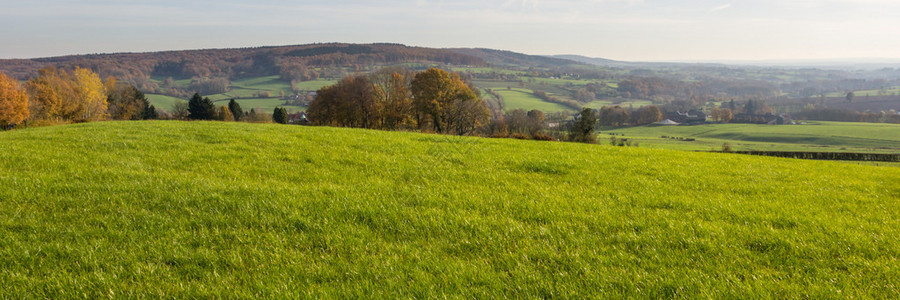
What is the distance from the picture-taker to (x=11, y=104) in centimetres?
6038

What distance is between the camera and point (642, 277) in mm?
5520

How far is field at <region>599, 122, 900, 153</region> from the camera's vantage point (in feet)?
330

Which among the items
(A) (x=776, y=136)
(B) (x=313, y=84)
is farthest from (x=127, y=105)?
(A) (x=776, y=136)

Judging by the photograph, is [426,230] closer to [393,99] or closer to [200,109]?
[393,99]

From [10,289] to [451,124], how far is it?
6118cm

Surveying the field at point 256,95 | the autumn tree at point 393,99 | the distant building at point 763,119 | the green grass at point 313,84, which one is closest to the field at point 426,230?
the autumn tree at point 393,99

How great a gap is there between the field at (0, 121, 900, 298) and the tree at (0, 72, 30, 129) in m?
69.0

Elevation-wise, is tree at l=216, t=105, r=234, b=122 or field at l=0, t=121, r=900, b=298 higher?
field at l=0, t=121, r=900, b=298

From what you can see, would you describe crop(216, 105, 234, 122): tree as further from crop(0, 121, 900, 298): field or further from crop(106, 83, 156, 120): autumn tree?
crop(0, 121, 900, 298): field

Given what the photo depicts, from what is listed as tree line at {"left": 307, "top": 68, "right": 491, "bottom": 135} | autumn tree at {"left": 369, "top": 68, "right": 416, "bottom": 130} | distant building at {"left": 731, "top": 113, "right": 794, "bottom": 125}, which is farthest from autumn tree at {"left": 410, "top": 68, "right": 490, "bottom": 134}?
distant building at {"left": 731, "top": 113, "right": 794, "bottom": 125}

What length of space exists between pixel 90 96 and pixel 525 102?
129 metres

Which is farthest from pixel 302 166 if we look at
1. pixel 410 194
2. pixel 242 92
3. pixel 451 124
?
pixel 242 92

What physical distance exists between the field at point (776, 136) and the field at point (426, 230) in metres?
91.8

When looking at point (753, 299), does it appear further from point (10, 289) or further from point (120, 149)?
point (120, 149)
